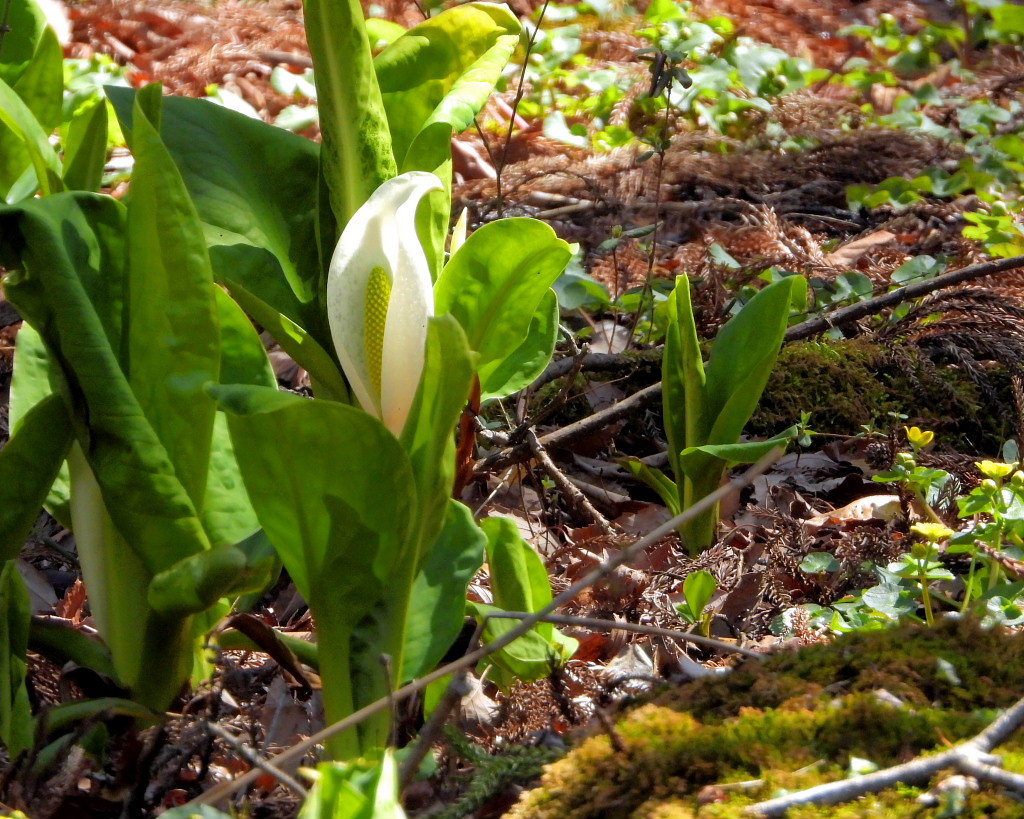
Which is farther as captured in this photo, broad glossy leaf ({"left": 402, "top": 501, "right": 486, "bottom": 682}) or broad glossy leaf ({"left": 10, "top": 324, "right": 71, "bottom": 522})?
broad glossy leaf ({"left": 10, "top": 324, "right": 71, "bottom": 522})

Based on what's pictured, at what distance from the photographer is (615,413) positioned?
198 centimetres

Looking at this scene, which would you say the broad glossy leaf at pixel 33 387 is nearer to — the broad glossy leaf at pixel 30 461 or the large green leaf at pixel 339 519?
the broad glossy leaf at pixel 30 461

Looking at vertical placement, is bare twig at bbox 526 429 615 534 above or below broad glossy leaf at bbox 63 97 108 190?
below

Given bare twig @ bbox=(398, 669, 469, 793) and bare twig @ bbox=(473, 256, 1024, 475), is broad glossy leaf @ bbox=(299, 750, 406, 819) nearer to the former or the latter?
bare twig @ bbox=(398, 669, 469, 793)

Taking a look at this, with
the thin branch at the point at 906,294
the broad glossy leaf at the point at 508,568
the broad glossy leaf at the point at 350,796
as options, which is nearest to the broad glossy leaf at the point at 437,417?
the broad glossy leaf at the point at 508,568

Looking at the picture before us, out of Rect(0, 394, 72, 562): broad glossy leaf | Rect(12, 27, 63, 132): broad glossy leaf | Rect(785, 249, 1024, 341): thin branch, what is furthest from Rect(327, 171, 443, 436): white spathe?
→ Rect(785, 249, 1024, 341): thin branch

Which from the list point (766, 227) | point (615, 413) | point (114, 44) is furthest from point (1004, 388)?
point (114, 44)

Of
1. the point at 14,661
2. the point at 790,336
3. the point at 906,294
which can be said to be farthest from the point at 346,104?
the point at 906,294

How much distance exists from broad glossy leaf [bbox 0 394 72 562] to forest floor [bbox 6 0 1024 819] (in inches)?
11.0

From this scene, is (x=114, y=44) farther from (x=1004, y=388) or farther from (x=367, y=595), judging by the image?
(x=367, y=595)

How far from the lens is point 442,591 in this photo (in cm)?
122

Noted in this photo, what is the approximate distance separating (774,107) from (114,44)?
9.45 feet

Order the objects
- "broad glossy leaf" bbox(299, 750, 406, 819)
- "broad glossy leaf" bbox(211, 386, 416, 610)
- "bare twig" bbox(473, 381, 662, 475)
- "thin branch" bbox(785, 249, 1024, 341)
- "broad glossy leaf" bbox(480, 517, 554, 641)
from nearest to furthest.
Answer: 1. "broad glossy leaf" bbox(299, 750, 406, 819)
2. "broad glossy leaf" bbox(211, 386, 416, 610)
3. "broad glossy leaf" bbox(480, 517, 554, 641)
4. "bare twig" bbox(473, 381, 662, 475)
5. "thin branch" bbox(785, 249, 1024, 341)

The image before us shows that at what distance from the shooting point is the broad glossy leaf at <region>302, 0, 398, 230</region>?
1.24m
